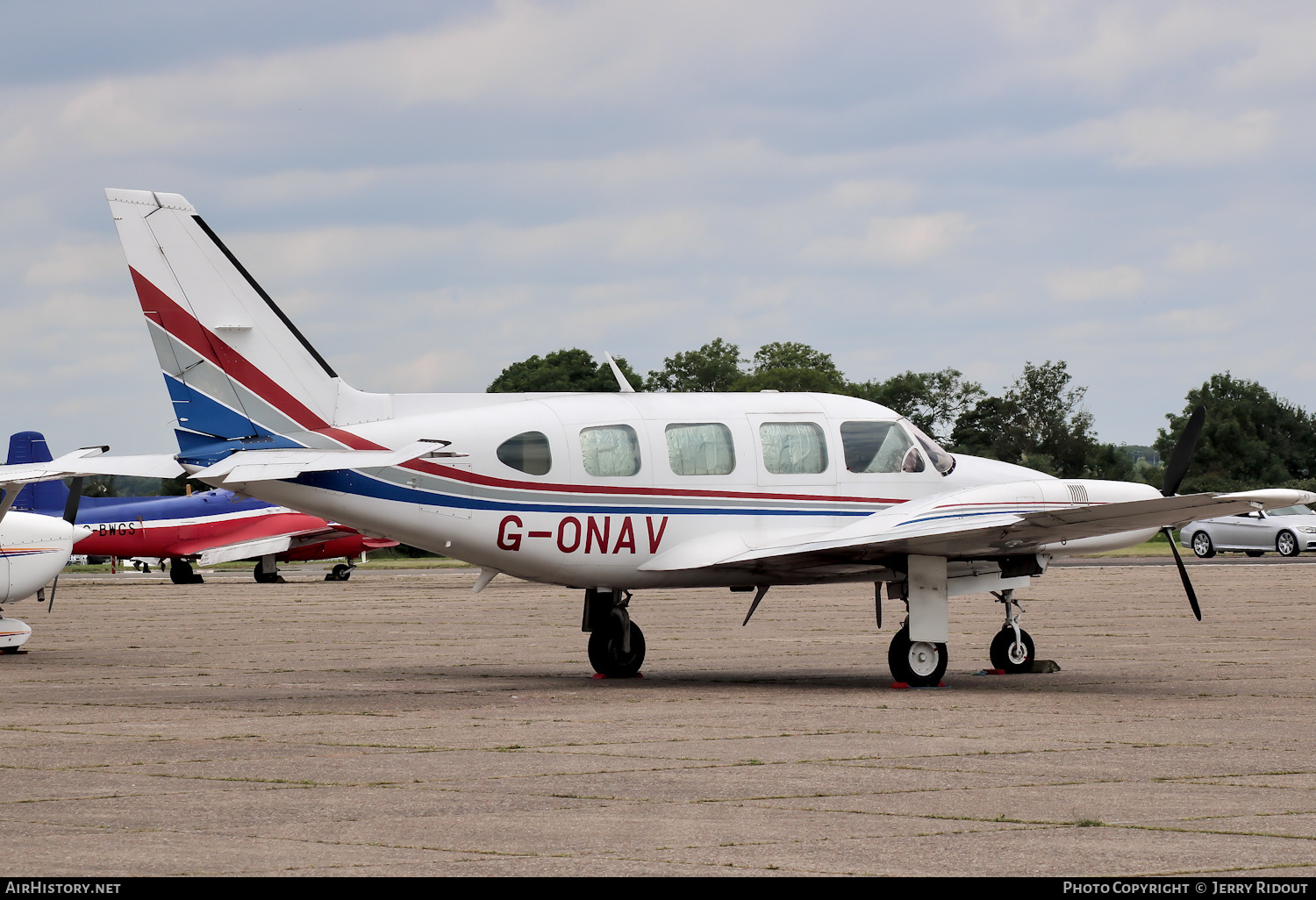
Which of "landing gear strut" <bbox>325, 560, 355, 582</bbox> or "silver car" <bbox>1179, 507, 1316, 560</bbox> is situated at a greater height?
"silver car" <bbox>1179, 507, 1316, 560</bbox>

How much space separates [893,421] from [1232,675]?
4.89 meters

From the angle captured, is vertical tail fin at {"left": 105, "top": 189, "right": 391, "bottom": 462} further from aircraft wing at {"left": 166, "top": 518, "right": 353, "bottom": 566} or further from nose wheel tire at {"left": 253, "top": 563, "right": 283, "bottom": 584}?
nose wheel tire at {"left": 253, "top": 563, "right": 283, "bottom": 584}

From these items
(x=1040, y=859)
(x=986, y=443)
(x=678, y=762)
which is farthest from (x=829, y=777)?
(x=986, y=443)

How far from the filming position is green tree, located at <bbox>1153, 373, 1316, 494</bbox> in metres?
86.6

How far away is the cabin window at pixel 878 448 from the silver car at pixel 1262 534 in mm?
35872

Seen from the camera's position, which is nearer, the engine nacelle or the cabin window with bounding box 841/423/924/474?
the cabin window with bounding box 841/423/924/474

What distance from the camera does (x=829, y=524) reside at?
16.9m

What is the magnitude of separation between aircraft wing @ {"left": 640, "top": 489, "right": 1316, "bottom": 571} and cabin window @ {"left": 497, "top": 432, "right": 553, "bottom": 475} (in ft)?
5.40

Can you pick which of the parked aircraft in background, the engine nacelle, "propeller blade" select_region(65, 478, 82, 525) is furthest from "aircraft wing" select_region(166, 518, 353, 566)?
the engine nacelle

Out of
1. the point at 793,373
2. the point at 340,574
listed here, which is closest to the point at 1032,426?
the point at 793,373

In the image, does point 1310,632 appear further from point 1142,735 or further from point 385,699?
point 385,699

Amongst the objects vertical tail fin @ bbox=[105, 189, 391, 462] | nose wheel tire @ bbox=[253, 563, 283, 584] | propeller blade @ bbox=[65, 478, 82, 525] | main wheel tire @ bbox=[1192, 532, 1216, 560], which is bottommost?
nose wheel tire @ bbox=[253, 563, 283, 584]

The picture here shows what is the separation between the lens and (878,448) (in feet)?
56.9

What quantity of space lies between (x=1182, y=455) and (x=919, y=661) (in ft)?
13.4
